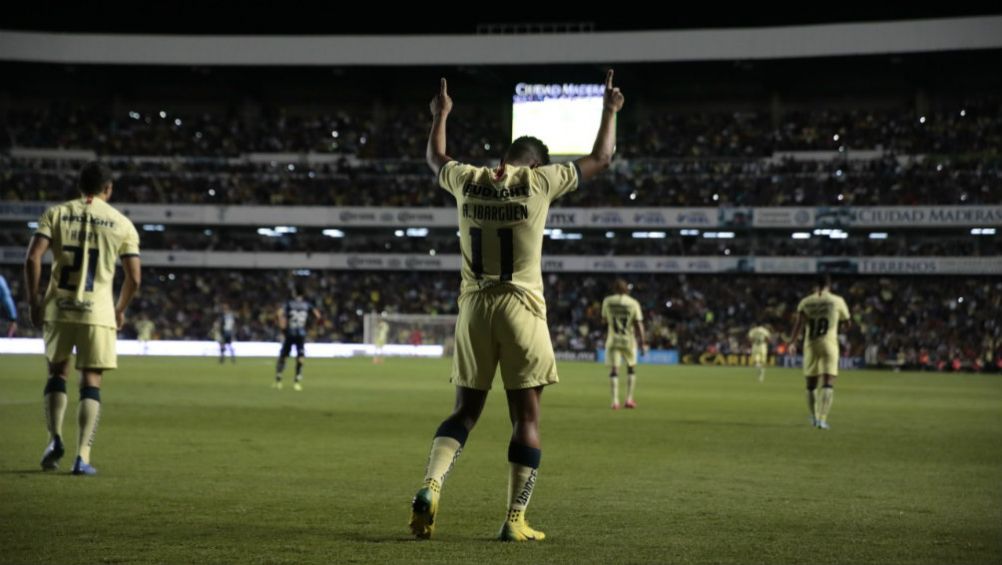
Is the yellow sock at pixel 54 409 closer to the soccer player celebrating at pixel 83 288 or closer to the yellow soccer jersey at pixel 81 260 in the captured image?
the soccer player celebrating at pixel 83 288

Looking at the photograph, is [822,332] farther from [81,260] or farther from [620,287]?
[81,260]

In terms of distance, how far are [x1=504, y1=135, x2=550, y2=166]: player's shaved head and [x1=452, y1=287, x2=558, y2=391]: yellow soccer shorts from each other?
808 mm

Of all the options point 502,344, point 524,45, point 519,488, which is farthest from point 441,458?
point 524,45

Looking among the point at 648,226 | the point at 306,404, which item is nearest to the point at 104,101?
the point at 648,226

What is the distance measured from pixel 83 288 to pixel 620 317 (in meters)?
14.0

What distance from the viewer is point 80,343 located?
9.89 m

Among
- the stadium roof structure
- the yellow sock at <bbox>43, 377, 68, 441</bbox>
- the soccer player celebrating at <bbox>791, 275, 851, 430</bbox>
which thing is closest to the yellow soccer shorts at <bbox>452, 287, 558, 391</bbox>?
the yellow sock at <bbox>43, 377, 68, 441</bbox>

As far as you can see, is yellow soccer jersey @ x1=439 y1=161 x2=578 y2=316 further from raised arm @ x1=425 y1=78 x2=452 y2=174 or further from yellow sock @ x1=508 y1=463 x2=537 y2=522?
yellow sock @ x1=508 y1=463 x2=537 y2=522

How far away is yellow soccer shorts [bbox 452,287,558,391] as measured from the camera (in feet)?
23.3

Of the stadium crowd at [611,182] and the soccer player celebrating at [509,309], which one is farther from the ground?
the stadium crowd at [611,182]

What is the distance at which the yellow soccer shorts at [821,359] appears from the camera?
737 inches

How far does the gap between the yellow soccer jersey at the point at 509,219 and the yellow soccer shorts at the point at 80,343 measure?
4108 millimetres

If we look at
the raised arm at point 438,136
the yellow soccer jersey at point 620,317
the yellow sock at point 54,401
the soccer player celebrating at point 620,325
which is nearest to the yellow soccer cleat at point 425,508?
the raised arm at point 438,136

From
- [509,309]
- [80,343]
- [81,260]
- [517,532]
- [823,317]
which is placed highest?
[81,260]
